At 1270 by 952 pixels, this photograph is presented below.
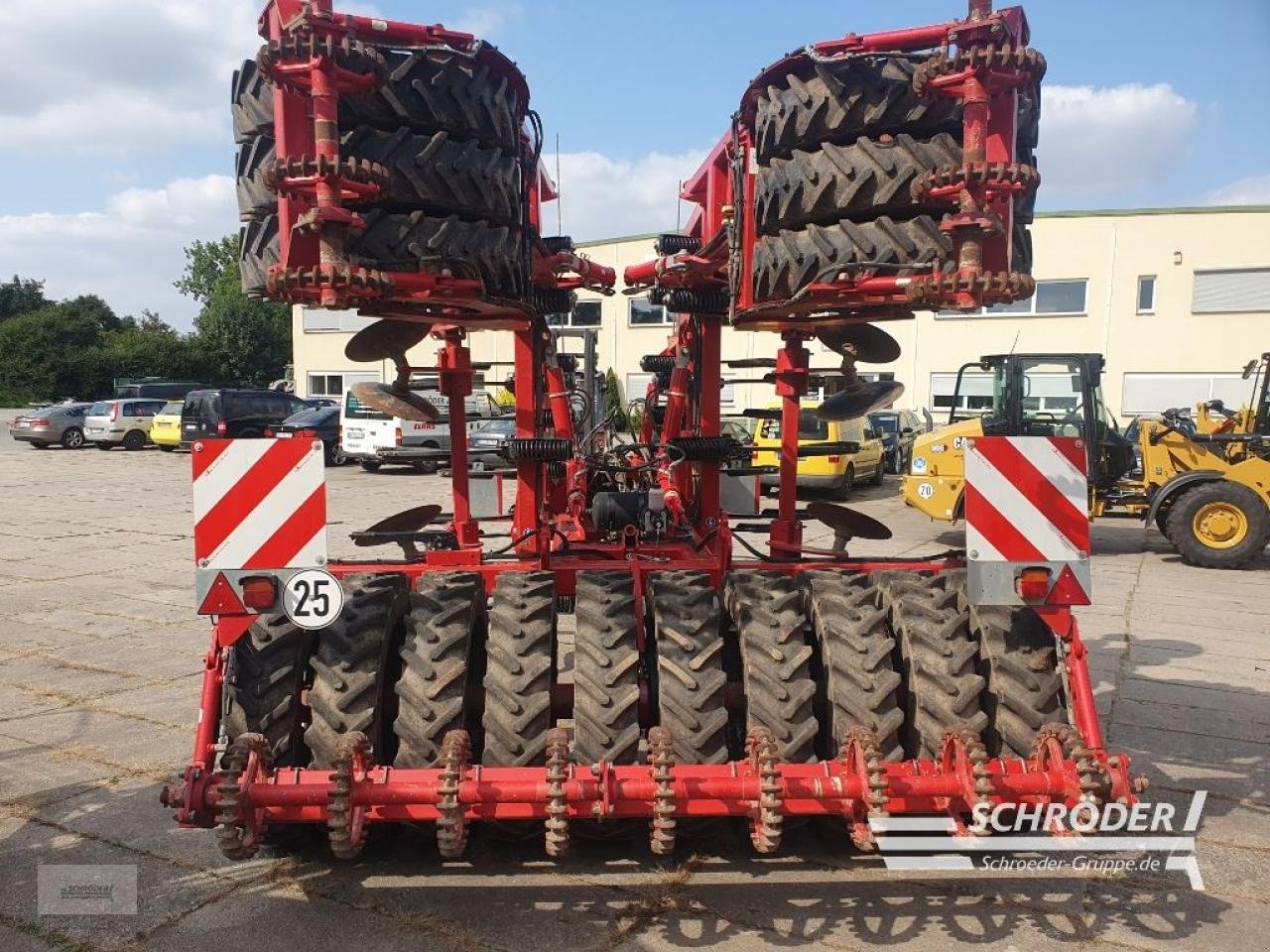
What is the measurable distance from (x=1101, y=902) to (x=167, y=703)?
16.3 ft

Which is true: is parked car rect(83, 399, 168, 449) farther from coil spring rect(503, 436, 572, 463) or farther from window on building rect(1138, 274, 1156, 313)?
window on building rect(1138, 274, 1156, 313)

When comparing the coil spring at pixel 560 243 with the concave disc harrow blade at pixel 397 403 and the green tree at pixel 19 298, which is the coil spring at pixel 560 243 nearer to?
the concave disc harrow blade at pixel 397 403

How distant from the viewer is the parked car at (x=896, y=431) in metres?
23.2

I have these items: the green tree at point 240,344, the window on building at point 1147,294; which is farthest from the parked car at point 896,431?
the green tree at point 240,344

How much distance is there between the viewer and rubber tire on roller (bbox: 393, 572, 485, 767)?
3332 millimetres

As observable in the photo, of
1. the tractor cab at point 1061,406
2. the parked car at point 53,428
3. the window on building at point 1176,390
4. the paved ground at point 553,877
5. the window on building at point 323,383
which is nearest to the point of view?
the paved ground at point 553,877

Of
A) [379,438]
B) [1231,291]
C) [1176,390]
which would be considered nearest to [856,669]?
[379,438]

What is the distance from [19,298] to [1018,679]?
8367 centimetres

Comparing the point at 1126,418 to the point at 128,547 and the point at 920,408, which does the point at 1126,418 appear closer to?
the point at 920,408

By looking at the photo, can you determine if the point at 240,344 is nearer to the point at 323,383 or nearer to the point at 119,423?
the point at 323,383

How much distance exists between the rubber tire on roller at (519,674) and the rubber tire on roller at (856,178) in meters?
1.74

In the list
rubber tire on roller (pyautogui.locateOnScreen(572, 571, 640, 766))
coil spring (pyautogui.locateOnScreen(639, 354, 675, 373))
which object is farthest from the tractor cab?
rubber tire on roller (pyautogui.locateOnScreen(572, 571, 640, 766))

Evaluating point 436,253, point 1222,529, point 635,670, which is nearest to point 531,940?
point 635,670

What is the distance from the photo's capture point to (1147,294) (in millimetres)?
25109
